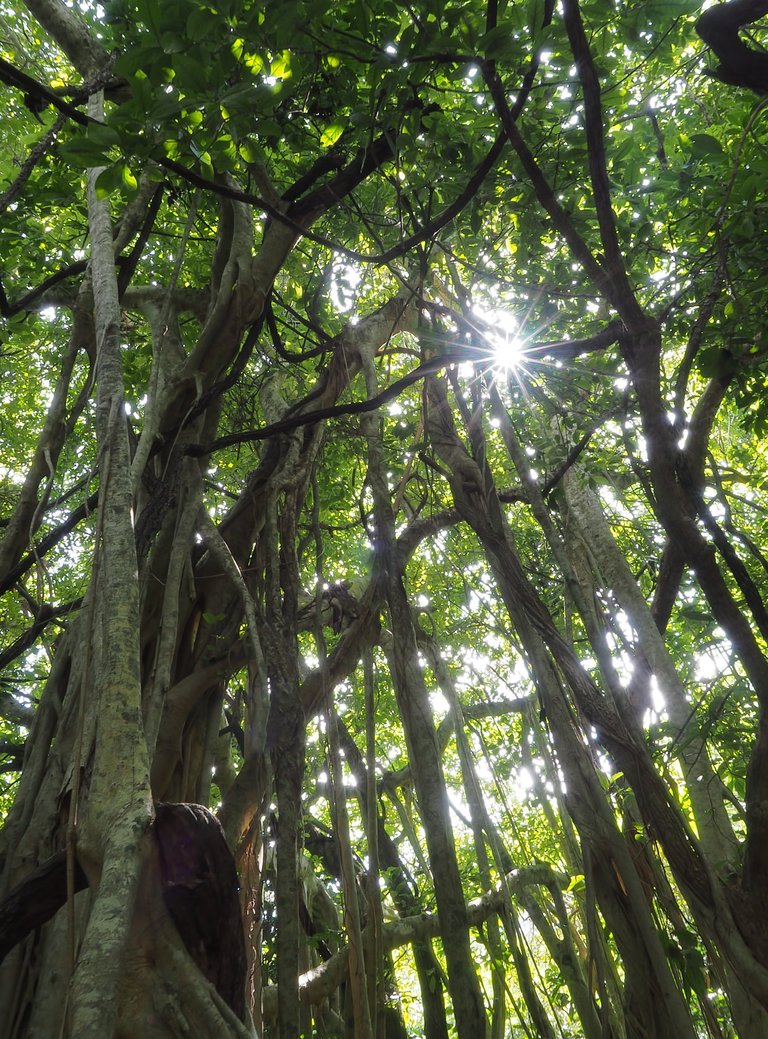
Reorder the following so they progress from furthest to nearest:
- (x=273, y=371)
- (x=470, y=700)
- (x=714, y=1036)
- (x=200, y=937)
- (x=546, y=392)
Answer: (x=470, y=700), (x=273, y=371), (x=546, y=392), (x=714, y=1036), (x=200, y=937)

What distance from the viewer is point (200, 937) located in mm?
1199

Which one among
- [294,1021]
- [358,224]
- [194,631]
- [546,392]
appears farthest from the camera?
[546,392]

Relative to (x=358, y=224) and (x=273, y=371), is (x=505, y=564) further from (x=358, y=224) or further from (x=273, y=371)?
(x=273, y=371)

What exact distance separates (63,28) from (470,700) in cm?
424

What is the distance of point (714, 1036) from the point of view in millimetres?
1816

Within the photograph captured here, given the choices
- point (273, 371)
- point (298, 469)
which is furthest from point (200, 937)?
point (273, 371)

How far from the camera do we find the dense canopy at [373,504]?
1.45 m

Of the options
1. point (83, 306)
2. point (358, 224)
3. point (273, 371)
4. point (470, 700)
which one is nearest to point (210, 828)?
point (83, 306)

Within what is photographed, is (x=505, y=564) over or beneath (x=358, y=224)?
beneath

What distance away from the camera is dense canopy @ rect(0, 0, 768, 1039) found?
1.45 metres

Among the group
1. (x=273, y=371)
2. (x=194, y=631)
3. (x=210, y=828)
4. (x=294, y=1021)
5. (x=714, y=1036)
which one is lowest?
(x=714, y=1036)

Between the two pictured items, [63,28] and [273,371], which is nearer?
[63,28]

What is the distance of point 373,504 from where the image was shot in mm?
2422

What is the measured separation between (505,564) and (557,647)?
291mm
